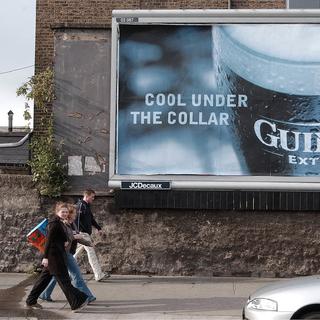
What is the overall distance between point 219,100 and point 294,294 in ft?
19.7

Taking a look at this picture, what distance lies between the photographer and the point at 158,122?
459 inches

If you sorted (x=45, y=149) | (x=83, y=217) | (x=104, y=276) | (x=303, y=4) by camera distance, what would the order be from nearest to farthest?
(x=83, y=217), (x=104, y=276), (x=45, y=149), (x=303, y=4)

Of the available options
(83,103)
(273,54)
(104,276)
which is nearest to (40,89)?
(83,103)

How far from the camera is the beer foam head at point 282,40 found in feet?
37.7

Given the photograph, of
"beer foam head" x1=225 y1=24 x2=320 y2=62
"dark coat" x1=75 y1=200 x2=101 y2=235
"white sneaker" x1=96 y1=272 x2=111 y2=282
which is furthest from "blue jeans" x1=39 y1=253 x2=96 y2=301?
"beer foam head" x1=225 y1=24 x2=320 y2=62

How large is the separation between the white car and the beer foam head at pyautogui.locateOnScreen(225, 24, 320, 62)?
6124 mm

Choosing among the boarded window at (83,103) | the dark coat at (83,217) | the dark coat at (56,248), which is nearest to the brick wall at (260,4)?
the boarded window at (83,103)

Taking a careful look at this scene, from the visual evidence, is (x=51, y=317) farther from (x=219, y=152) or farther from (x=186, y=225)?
(x=219, y=152)

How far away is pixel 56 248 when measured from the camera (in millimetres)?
8445

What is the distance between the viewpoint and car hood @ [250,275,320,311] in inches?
240

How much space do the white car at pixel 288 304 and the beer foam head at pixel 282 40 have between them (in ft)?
20.1

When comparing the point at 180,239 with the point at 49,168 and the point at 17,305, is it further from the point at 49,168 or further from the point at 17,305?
the point at 17,305

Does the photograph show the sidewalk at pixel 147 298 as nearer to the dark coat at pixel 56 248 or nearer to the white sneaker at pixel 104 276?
the white sneaker at pixel 104 276

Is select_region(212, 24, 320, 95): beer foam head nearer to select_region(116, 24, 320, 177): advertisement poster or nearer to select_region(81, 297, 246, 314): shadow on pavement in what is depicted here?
select_region(116, 24, 320, 177): advertisement poster
